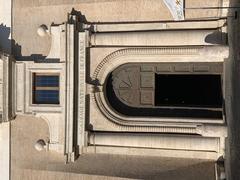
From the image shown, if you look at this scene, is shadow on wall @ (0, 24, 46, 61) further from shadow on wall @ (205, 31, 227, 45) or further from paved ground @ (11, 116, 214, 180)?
shadow on wall @ (205, 31, 227, 45)

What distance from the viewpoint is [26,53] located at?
1714 cm

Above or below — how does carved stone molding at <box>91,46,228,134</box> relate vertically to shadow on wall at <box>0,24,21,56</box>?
below

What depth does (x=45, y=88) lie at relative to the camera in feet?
56.0

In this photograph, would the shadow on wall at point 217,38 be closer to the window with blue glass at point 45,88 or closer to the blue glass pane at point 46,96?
the window with blue glass at point 45,88

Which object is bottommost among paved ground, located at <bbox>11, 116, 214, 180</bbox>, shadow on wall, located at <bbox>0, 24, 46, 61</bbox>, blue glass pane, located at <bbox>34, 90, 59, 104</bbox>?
paved ground, located at <bbox>11, 116, 214, 180</bbox>

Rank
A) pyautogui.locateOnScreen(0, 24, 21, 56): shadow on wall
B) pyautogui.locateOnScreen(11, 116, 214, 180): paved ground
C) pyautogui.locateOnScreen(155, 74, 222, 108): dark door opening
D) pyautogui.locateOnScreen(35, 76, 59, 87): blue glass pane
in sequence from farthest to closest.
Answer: pyautogui.locateOnScreen(0, 24, 21, 56): shadow on wall → pyautogui.locateOnScreen(35, 76, 59, 87): blue glass pane → pyautogui.locateOnScreen(155, 74, 222, 108): dark door opening → pyautogui.locateOnScreen(11, 116, 214, 180): paved ground

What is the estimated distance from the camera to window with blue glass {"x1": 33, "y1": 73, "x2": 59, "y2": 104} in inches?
669

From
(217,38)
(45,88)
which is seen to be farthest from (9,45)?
(217,38)

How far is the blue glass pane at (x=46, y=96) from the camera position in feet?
55.7

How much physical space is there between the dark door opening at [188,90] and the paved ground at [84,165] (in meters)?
2.32

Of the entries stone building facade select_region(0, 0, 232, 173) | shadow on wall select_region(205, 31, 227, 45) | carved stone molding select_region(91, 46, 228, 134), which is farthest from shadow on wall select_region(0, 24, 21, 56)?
shadow on wall select_region(205, 31, 227, 45)

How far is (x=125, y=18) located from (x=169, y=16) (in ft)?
5.15

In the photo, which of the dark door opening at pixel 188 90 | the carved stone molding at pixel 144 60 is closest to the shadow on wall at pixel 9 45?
the carved stone molding at pixel 144 60

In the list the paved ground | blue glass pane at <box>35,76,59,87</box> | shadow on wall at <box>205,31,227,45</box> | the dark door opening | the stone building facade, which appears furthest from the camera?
blue glass pane at <box>35,76,59,87</box>
